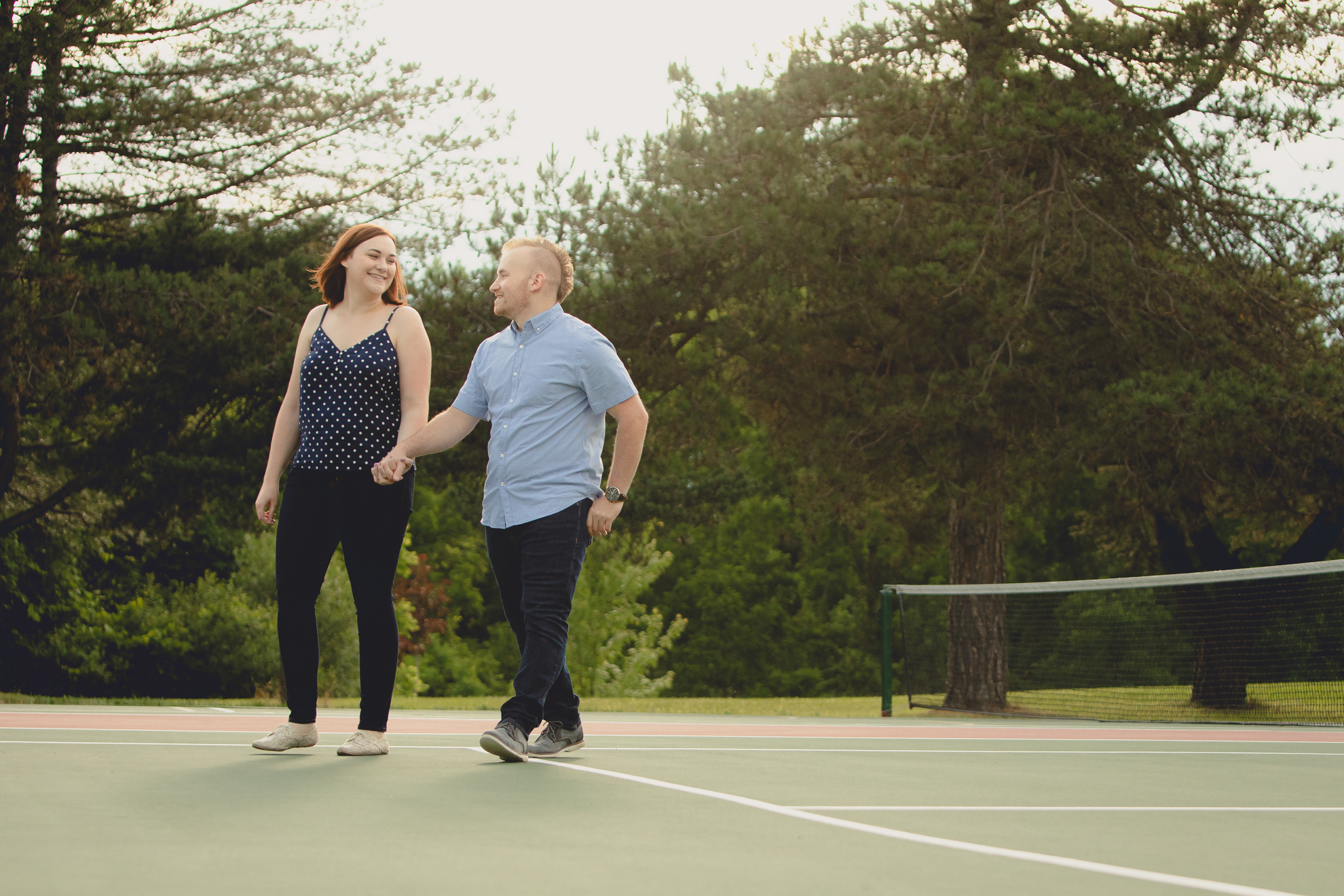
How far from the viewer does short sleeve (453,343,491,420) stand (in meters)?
5.77

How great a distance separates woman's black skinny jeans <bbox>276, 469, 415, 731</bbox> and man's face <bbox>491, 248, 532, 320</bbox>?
74 centimetres

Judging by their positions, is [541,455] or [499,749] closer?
[499,749]

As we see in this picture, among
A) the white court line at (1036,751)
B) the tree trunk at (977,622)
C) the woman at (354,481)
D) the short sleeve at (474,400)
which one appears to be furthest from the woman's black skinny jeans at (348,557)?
the tree trunk at (977,622)

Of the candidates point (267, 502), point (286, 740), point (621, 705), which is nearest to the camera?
point (286, 740)

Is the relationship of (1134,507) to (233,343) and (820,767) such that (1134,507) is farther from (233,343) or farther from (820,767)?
(820,767)

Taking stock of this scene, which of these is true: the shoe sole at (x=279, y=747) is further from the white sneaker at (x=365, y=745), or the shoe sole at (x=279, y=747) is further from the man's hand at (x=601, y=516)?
the man's hand at (x=601, y=516)

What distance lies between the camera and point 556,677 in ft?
18.2

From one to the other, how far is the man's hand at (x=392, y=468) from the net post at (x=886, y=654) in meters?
8.79

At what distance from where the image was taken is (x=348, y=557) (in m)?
5.41

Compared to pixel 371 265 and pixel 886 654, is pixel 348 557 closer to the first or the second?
pixel 371 265

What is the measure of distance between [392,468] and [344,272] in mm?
944

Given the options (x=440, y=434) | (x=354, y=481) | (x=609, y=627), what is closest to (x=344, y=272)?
(x=440, y=434)

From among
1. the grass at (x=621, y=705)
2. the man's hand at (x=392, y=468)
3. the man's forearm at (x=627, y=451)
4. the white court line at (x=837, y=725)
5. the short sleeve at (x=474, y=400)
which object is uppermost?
the short sleeve at (x=474, y=400)

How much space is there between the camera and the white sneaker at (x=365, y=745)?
531 cm
